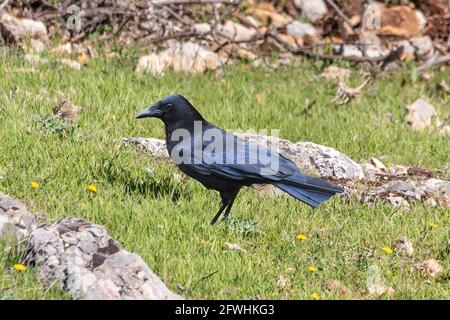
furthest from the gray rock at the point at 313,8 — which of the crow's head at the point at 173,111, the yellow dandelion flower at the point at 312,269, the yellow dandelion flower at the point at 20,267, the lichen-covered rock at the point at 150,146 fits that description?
the yellow dandelion flower at the point at 20,267

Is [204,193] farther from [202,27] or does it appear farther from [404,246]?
[202,27]

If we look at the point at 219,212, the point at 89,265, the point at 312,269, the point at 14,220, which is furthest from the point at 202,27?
the point at 89,265

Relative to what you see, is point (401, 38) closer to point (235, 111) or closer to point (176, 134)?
point (235, 111)

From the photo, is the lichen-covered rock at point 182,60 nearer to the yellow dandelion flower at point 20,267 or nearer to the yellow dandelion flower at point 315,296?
the yellow dandelion flower at point 315,296

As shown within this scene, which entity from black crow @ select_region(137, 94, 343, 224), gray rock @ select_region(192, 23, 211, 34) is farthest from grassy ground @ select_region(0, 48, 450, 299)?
gray rock @ select_region(192, 23, 211, 34)

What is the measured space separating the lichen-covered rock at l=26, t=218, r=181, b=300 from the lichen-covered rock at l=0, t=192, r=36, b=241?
0.83 ft

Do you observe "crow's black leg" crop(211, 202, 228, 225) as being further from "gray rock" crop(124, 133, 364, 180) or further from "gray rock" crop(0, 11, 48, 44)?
"gray rock" crop(0, 11, 48, 44)

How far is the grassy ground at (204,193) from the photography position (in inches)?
237

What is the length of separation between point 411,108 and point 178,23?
2.96 metres

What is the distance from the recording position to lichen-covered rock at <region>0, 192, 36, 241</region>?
5641 millimetres

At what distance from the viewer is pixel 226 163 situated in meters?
6.79

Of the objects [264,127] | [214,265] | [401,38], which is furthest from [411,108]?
[214,265]
